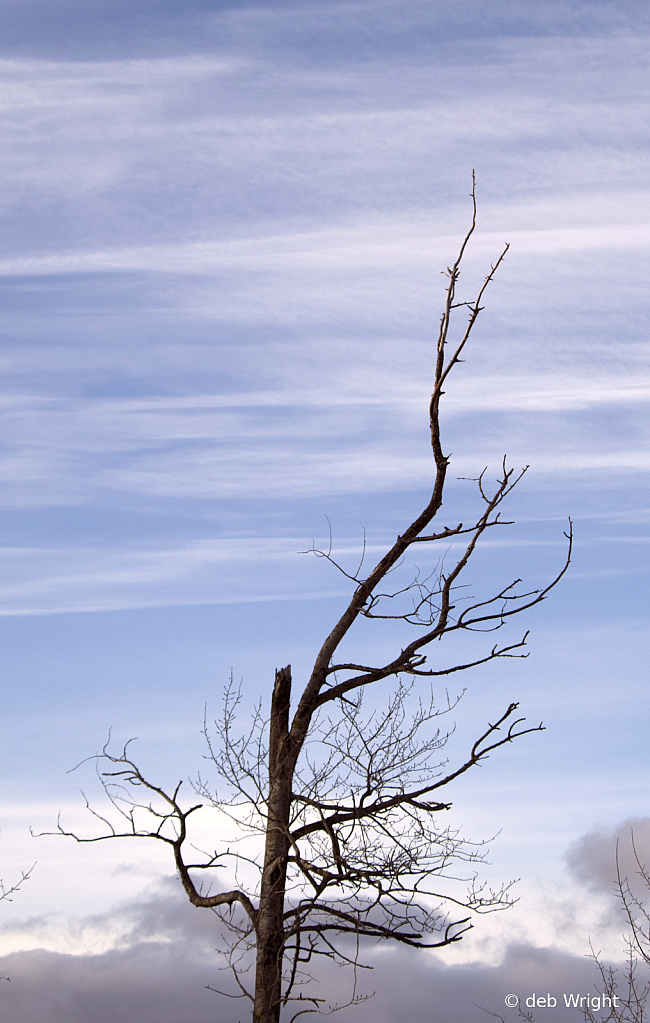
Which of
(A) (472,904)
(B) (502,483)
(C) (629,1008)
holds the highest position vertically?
(B) (502,483)

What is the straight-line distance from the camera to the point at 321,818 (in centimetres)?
1183

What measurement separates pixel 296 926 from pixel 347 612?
12.1 feet

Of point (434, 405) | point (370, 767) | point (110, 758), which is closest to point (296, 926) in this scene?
point (370, 767)

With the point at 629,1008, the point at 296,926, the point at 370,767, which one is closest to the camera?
the point at 296,926

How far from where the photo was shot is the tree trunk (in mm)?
11430

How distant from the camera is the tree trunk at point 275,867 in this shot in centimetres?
1143

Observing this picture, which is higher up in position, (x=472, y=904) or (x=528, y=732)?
(x=528, y=732)

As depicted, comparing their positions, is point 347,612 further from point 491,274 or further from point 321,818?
point 491,274

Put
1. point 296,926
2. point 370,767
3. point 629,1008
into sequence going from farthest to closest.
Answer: point 629,1008 → point 370,767 → point 296,926

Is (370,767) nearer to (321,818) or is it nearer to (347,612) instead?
(321,818)

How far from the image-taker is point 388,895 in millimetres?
11711

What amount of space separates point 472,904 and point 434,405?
5930mm

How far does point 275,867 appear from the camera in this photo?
464 inches

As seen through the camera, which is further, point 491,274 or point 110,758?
point 110,758
